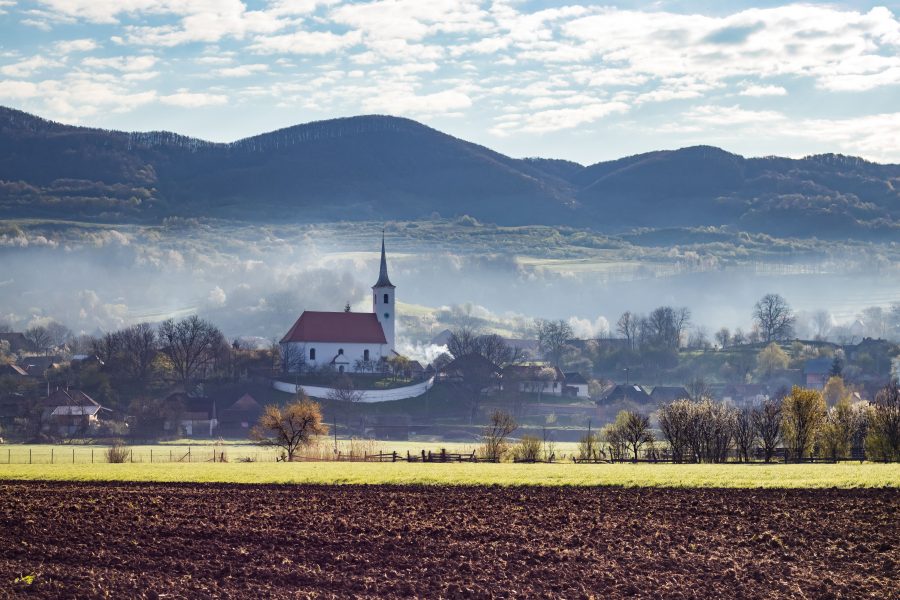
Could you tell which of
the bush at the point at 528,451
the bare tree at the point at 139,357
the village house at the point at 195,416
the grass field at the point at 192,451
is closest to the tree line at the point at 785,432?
the bush at the point at 528,451

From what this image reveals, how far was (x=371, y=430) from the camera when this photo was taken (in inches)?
6265

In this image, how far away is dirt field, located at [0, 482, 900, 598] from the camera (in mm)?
35531

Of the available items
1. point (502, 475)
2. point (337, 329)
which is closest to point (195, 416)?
point (337, 329)

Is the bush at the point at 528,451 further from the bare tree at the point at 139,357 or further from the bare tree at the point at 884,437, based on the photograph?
the bare tree at the point at 139,357

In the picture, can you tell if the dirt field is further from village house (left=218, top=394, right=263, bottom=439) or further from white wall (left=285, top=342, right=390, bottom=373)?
white wall (left=285, top=342, right=390, bottom=373)

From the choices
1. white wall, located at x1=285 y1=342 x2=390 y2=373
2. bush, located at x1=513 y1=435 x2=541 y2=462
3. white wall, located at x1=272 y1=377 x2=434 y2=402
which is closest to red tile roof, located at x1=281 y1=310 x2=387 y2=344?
white wall, located at x1=285 y1=342 x2=390 y2=373

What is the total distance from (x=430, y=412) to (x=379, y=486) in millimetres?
113694

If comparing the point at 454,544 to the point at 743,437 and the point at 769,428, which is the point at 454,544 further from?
the point at 769,428

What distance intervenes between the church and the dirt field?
136 metres

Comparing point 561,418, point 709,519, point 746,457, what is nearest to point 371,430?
point 561,418

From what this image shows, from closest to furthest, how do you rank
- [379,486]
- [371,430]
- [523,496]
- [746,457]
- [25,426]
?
[523,496] → [379,486] → [746,457] → [25,426] → [371,430]

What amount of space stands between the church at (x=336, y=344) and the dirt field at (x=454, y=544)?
136 m

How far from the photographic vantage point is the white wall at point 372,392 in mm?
175000

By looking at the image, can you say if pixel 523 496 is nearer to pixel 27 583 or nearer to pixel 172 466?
pixel 27 583
